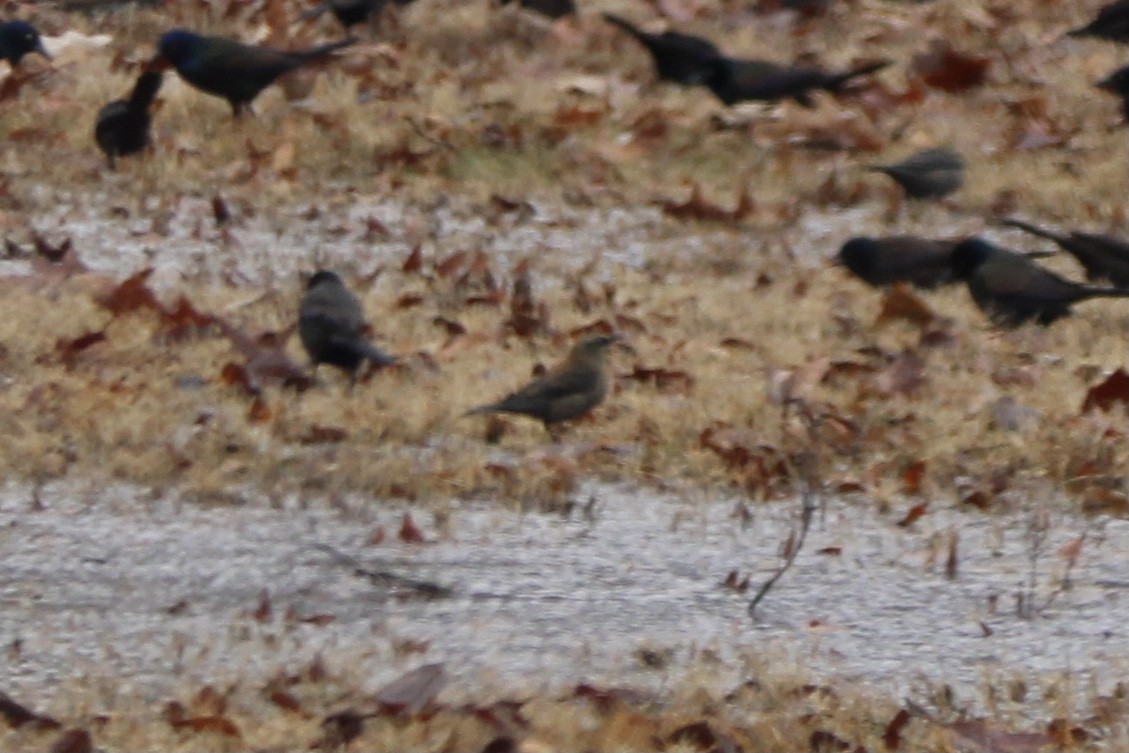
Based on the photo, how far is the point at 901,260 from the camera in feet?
31.9

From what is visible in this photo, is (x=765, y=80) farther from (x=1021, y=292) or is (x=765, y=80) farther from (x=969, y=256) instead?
(x=1021, y=292)

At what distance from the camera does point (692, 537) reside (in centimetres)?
683

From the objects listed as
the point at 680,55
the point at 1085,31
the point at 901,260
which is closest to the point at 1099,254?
the point at 901,260

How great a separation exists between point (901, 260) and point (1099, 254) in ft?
2.36

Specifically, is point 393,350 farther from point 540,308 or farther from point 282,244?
point 282,244

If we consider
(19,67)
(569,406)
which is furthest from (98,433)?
(19,67)

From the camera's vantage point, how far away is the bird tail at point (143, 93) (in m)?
11.5

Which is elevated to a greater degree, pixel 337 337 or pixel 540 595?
pixel 540 595

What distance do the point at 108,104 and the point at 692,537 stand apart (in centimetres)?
568

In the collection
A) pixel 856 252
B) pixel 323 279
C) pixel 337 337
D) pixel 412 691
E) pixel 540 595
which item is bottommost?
pixel 856 252

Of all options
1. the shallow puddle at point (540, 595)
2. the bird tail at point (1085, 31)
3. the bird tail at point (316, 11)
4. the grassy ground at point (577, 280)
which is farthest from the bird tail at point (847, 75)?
the shallow puddle at point (540, 595)

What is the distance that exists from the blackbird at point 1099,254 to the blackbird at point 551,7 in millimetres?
4698

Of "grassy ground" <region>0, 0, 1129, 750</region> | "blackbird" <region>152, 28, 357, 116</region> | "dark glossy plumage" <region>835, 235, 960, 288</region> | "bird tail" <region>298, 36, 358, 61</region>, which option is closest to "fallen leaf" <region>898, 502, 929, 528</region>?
"grassy ground" <region>0, 0, 1129, 750</region>

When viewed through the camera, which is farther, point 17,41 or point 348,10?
point 348,10
